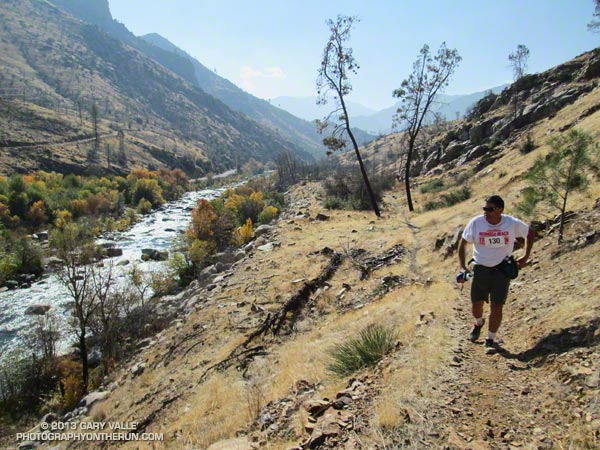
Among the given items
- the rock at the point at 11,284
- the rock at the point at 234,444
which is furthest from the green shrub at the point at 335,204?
the rock at the point at 11,284

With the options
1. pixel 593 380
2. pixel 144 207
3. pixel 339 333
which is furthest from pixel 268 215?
pixel 593 380

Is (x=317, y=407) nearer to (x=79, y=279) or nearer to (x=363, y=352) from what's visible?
(x=363, y=352)

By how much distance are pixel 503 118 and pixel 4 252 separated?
67892mm

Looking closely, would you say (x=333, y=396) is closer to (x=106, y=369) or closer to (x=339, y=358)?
(x=339, y=358)

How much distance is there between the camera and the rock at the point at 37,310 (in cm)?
3062

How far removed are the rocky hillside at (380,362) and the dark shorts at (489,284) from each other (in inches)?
31.8

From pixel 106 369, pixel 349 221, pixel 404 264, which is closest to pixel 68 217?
pixel 106 369

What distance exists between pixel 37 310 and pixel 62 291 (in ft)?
15.2

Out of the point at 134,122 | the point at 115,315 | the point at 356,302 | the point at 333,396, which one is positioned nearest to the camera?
the point at 333,396

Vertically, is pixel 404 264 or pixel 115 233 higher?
pixel 404 264

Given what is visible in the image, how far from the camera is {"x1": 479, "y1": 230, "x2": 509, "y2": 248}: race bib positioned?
530 cm

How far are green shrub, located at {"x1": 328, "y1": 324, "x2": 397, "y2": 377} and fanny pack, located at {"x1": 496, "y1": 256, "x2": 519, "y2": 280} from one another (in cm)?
236

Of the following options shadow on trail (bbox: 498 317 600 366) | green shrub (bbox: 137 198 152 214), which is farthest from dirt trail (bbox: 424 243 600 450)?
green shrub (bbox: 137 198 152 214)

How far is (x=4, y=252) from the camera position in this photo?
4375 cm
